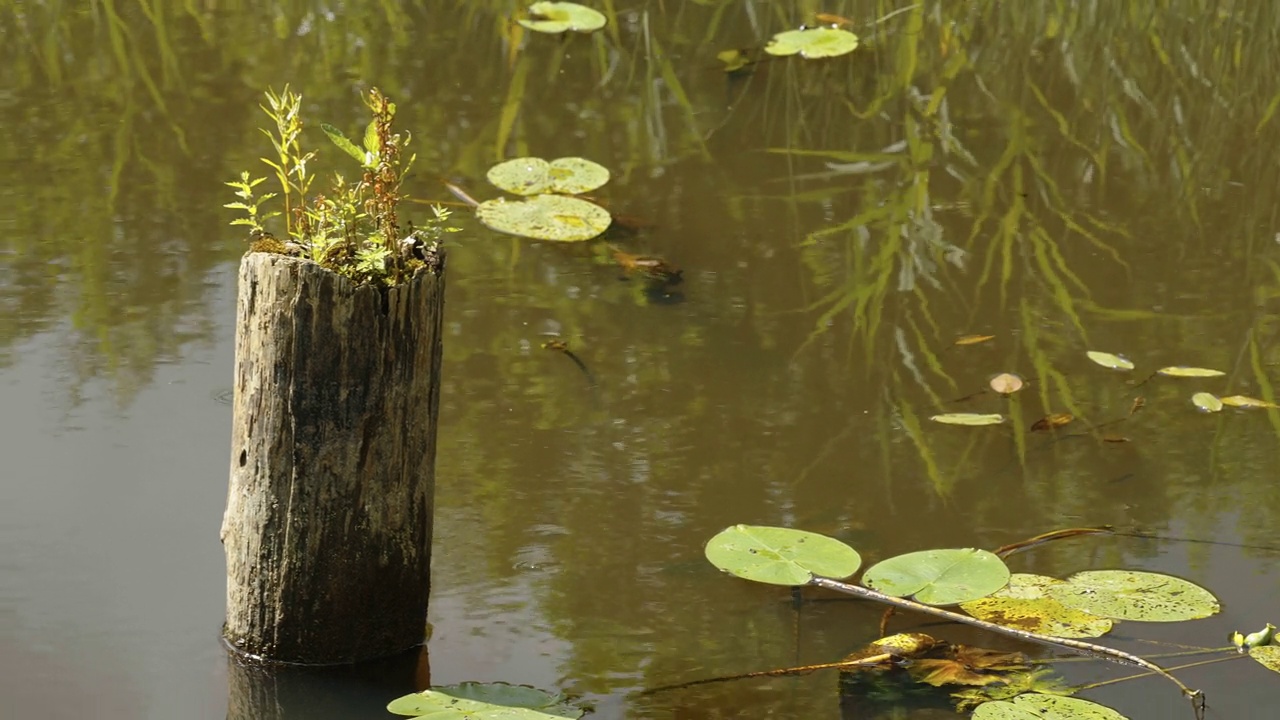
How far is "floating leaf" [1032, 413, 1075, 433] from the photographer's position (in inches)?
122

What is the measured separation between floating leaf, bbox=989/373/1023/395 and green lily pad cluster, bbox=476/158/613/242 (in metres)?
1.01

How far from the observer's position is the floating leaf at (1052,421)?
311 centimetres

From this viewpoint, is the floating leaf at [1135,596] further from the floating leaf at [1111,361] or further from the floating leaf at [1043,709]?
the floating leaf at [1111,361]

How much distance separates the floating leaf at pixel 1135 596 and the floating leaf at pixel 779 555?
0.37m

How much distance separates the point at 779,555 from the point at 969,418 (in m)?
0.79

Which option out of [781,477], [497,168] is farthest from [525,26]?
[781,477]

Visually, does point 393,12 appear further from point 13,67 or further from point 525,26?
point 13,67

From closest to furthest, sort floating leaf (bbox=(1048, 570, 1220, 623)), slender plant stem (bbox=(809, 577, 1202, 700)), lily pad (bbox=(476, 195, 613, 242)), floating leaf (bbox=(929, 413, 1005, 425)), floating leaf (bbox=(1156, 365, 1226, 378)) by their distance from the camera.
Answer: slender plant stem (bbox=(809, 577, 1202, 700)) < floating leaf (bbox=(1048, 570, 1220, 623)) < floating leaf (bbox=(929, 413, 1005, 425)) < floating leaf (bbox=(1156, 365, 1226, 378)) < lily pad (bbox=(476, 195, 613, 242))

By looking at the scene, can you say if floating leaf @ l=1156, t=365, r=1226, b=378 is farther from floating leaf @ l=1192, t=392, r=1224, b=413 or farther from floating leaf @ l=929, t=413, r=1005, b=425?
floating leaf @ l=929, t=413, r=1005, b=425

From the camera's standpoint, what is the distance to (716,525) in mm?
2738

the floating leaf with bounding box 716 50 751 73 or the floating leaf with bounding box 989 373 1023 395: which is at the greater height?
the floating leaf with bounding box 716 50 751 73

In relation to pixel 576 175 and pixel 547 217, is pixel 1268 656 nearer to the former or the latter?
pixel 547 217

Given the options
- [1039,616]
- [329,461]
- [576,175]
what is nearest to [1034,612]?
[1039,616]

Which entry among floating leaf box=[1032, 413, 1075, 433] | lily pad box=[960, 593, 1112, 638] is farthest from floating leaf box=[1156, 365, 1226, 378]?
lily pad box=[960, 593, 1112, 638]
